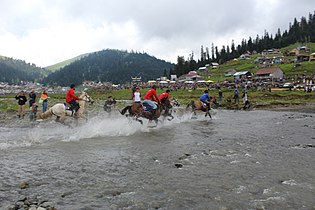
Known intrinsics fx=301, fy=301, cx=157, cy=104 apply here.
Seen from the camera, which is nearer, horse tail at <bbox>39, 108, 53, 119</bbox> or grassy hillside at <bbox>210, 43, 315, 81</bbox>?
horse tail at <bbox>39, 108, 53, 119</bbox>

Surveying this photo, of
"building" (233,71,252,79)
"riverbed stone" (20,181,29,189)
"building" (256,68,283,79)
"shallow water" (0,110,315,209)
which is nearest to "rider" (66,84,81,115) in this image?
"shallow water" (0,110,315,209)

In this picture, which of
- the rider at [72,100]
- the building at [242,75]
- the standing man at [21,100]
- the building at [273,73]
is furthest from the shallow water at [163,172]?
the building at [242,75]

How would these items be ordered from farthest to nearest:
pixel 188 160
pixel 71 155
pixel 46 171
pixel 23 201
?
pixel 71 155 → pixel 188 160 → pixel 46 171 → pixel 23 201

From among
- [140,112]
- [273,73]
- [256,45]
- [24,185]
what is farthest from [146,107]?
[256,45]

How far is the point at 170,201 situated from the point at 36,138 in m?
9.91

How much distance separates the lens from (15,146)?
13.2 meters

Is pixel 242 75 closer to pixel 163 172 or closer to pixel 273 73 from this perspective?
pixel 273 73

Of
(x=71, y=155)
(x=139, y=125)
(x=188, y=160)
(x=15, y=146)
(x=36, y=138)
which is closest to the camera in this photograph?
(x=188, y=160)

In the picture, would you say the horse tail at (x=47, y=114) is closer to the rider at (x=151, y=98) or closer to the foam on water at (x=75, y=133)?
the foam on water at (x=75, y=133)

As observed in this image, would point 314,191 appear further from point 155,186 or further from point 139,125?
point 139,125

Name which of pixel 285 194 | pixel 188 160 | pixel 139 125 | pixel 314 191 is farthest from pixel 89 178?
pixel 139 125

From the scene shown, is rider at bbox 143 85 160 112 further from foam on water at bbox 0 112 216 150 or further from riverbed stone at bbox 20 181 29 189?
riverbed stone at bbox 20 181 29 189

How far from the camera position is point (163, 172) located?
908 centimetres

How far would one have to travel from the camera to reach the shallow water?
688 cm
